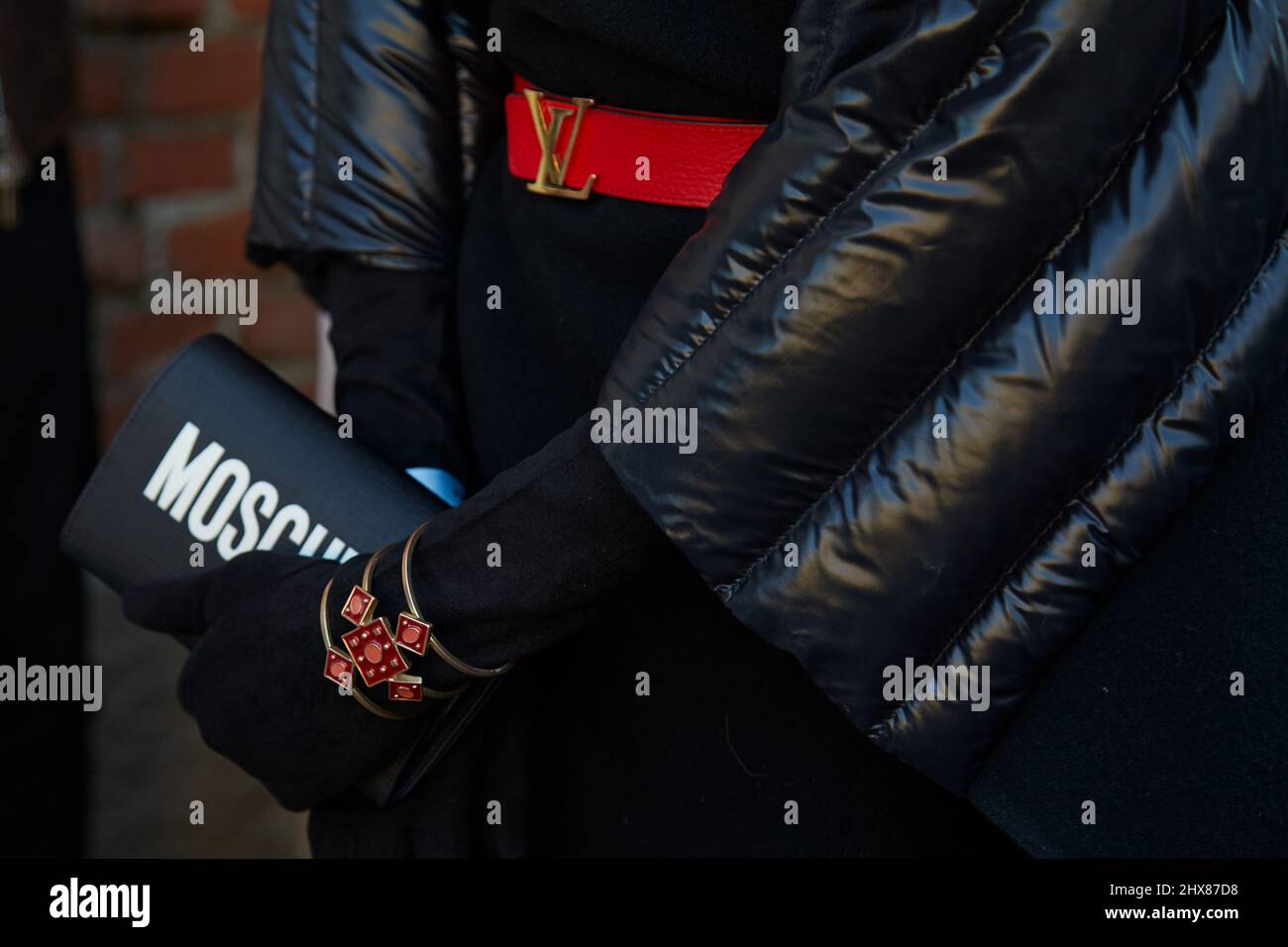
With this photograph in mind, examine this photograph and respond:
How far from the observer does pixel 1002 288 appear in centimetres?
47

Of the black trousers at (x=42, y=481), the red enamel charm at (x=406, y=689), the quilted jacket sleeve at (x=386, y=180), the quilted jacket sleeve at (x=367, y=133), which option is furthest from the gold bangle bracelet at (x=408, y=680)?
the black trousers at (x=42, y=481)

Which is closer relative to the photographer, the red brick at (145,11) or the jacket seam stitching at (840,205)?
the jacket seam stitching at (840,205)

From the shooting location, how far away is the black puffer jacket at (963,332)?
1.48 ft

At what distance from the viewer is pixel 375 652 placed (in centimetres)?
59

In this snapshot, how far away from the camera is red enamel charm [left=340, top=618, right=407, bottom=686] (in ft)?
1.94

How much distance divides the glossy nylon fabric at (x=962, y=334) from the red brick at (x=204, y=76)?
100 centimetres

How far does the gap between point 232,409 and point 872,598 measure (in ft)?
1.35

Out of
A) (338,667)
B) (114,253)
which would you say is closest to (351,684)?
(338,667)

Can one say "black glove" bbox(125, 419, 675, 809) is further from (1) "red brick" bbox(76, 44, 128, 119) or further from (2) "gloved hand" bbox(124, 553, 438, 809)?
(1) "red brick" bbox(76, 44, 128, 119)

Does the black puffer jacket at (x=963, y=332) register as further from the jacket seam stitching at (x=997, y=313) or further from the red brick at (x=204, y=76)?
the red brick at (x=204, y=76)

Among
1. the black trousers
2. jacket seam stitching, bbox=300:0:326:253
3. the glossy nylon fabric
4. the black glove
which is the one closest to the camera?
the glossy nylon fabric

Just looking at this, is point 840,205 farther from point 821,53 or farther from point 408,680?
point 408,680

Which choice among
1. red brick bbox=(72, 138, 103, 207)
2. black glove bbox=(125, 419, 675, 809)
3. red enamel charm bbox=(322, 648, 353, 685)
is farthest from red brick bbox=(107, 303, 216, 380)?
red enamel charm bbox=(322, 648, 353, 685)

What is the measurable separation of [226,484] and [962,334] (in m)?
0.44
